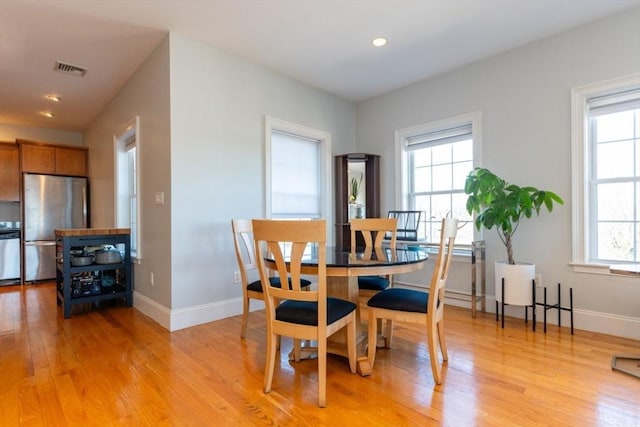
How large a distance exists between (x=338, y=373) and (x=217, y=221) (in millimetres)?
1928

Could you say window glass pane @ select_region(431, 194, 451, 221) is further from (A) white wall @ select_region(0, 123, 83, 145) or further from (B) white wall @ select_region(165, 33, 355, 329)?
(A) white wall @ select_region(0, 123, 83, 145)

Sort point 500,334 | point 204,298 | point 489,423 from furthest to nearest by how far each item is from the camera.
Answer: point 204,298, point 500,334, point 489,423

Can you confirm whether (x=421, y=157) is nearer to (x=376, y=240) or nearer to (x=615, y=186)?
(x=376, y=240)

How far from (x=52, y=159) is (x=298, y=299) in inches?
240

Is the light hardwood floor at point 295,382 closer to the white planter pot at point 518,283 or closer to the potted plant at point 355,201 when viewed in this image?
the white planter pot at point 518,283

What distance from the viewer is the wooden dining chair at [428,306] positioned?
77.4 inches

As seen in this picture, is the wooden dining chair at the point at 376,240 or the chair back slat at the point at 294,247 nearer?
the chair back slat at the point at 294,247

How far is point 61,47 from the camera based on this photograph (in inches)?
128

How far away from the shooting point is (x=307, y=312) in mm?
1847

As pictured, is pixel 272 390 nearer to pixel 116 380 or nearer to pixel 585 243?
pixel 116 380

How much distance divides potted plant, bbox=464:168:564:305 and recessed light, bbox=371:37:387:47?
1.56 m

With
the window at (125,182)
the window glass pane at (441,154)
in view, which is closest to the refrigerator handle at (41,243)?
the window at (125,182)

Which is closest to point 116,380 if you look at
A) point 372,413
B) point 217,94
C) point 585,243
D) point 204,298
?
point 204,298

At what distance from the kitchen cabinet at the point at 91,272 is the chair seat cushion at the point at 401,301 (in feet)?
9.98
